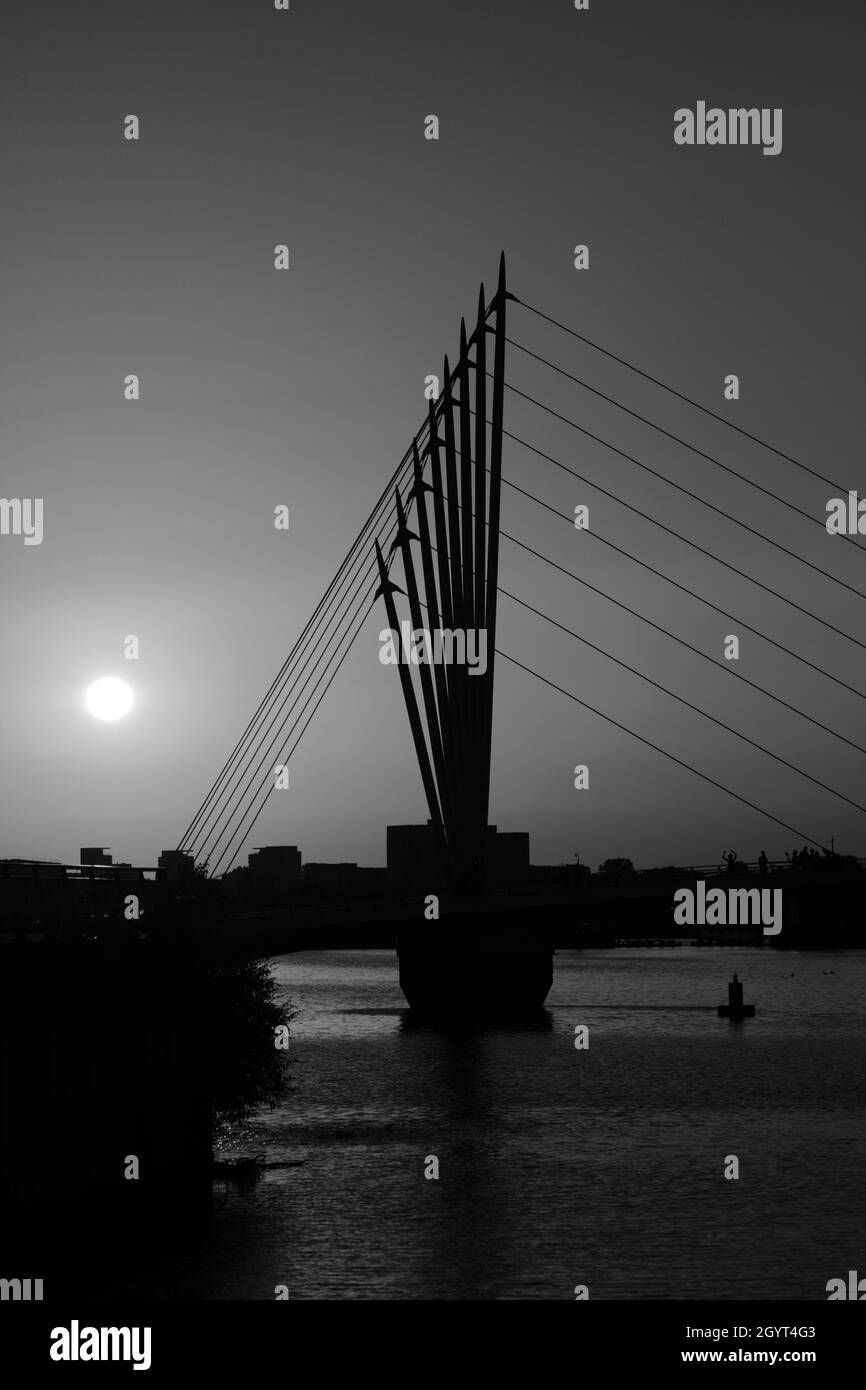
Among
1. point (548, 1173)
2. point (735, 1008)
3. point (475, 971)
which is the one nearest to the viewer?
point (548, 1173)

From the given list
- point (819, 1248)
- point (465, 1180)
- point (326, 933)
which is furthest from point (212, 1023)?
point (326, 933)

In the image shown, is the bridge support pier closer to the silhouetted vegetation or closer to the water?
the water

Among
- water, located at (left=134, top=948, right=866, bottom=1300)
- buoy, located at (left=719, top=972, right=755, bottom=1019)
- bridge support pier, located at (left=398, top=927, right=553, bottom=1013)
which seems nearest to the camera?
water, located at (left=134, top=948, right=866, bottom=1300)

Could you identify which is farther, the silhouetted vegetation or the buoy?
the buoy

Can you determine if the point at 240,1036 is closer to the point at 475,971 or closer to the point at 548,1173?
the point at 548,1173

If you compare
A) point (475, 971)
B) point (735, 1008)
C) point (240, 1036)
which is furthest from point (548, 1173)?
point (735, 1008)

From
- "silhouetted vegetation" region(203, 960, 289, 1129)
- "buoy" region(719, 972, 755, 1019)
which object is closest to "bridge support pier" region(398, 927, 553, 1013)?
"buoy" region(719, 972, 755, 1019)

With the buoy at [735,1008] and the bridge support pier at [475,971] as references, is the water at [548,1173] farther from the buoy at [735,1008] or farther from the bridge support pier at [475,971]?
the buoy at [735,1008]

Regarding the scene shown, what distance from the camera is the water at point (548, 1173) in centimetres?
3003

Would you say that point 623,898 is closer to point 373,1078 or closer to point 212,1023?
point 373,1078

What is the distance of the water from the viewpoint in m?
30.0

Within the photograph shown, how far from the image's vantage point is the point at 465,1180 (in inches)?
1569

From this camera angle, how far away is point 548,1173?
1636 inches

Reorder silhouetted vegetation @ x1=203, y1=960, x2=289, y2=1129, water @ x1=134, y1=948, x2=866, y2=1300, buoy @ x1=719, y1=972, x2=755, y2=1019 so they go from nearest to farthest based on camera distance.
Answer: water @ x1=134, y1=948, x2=866, y2=1300 < silhouetted vegetation @ x1=203, y1=960, x2=289, y2=1129 < buoy @ x1=719, y1=972, x2=755, y2=1019
